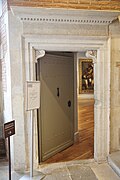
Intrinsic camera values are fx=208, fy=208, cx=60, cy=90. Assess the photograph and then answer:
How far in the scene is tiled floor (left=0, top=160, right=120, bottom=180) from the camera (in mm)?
3010

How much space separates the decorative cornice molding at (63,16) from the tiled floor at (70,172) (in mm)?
2270

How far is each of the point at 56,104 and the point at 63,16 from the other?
1735mm

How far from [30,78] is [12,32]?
72 centimetres

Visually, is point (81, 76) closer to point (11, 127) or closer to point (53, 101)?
point (53, 101)

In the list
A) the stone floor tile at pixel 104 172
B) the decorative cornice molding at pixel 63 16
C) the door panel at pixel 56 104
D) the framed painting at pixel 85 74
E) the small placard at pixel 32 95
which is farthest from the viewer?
Result: the framed painting at pixel 85 74

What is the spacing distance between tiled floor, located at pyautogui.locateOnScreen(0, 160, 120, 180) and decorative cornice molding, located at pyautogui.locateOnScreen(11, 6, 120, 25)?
2.27 metres

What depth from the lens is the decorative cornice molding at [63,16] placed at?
2.89 metres

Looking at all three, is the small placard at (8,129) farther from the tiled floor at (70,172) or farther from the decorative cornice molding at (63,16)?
the decorative cornice molding at (63,16)

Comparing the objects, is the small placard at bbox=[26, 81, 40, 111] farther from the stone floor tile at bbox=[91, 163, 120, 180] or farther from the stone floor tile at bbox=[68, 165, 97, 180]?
the stone floor tile at bbox=[91, 163, 120, 180]

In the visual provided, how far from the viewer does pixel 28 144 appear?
3.22 metres

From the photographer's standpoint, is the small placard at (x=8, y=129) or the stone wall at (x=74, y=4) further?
the stone wall at (x=74, y=4)

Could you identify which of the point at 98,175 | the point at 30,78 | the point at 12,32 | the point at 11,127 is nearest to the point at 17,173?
the point at 11,127

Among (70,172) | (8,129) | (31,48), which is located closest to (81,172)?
(70,172)

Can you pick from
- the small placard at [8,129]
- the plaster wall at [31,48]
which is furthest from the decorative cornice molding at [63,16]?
the small placard at [8,129]
